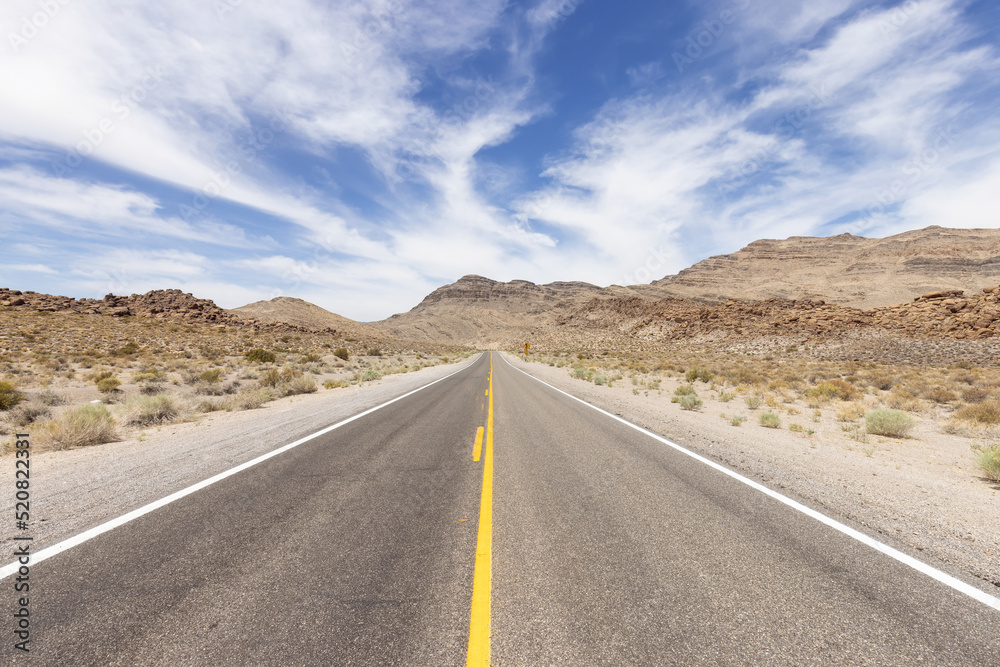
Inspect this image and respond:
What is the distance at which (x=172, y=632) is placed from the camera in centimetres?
241

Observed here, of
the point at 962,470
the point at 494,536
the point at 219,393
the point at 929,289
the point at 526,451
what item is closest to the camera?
the point at 494,536

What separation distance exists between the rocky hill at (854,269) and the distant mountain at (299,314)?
94.4 meters

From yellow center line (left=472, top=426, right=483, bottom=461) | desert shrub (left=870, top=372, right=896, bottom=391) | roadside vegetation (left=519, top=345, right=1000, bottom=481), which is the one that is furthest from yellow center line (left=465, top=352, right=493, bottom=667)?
desert shrub (left=870, top=372, right=896, bottom=391)

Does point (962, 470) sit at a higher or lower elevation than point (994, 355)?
lower

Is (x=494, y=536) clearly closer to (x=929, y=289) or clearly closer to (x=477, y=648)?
(x=477, y=648)

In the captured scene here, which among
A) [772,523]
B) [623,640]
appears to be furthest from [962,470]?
[623,640]

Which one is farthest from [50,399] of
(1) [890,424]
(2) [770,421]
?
(1) [890,424]

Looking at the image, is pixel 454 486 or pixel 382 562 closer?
pixel 382 562

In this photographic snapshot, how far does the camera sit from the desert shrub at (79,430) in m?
7.26

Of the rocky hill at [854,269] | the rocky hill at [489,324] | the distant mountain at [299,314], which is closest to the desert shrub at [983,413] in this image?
the distant mountain at [299,314]

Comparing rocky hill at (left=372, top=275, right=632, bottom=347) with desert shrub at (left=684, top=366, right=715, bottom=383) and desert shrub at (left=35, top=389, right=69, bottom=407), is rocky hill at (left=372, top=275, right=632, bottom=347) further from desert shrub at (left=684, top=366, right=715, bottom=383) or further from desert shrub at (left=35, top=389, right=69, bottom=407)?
desert shrub at (left=35, top=389, right=69, bottom=407)

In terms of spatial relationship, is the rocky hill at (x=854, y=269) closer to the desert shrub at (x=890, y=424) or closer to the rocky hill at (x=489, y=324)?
the rocky hill at (x=489, y=324)

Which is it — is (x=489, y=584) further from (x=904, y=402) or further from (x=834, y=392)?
(x=834, y=392)

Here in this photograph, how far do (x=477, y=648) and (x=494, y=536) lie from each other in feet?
4.94
